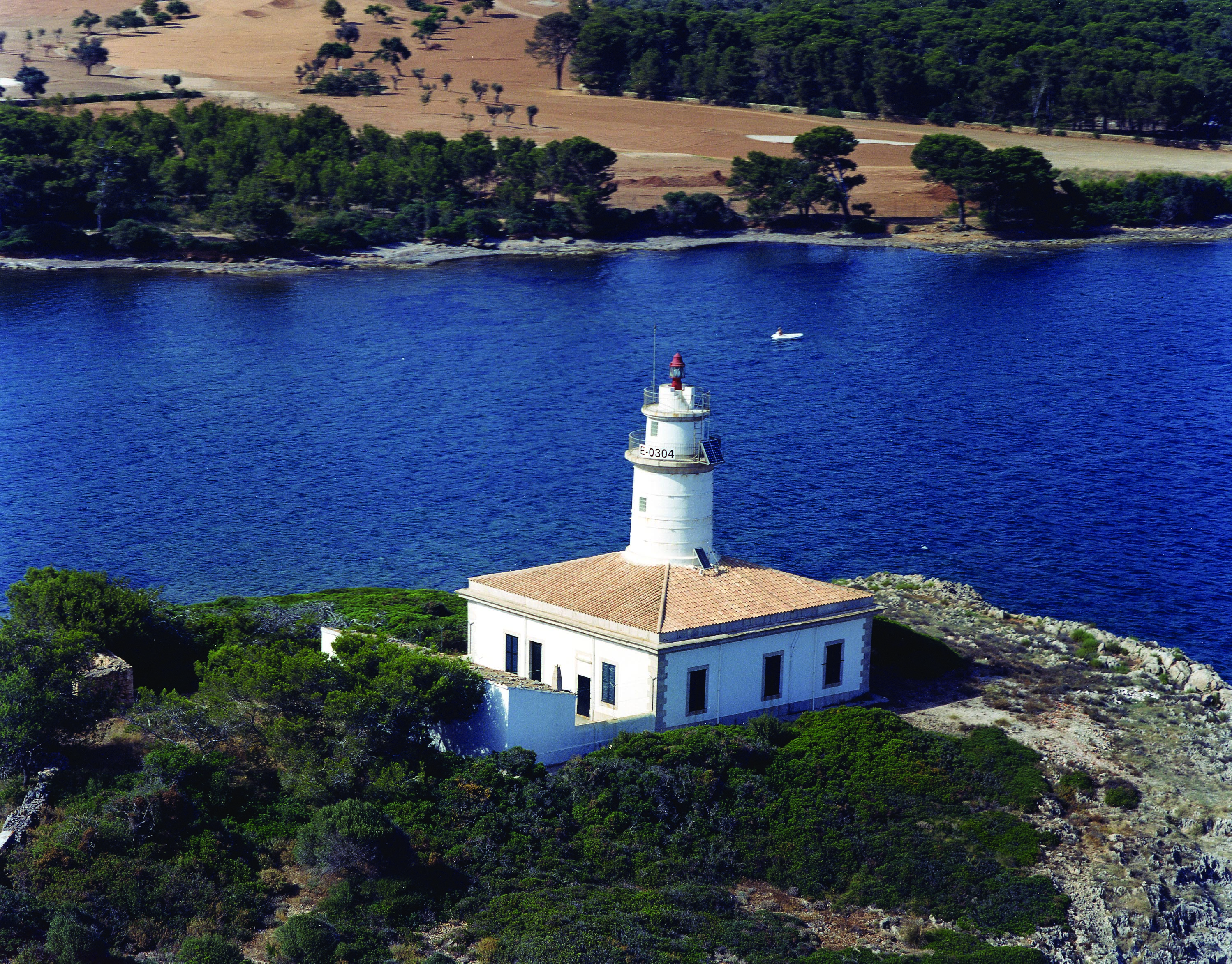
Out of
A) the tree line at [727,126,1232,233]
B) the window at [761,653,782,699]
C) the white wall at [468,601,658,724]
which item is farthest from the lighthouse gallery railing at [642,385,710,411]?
the tree line at [727,126,1232,233]

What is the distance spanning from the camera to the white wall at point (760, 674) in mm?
37781

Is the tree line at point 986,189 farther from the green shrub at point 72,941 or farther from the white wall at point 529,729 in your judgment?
the green shrub at point 72,941

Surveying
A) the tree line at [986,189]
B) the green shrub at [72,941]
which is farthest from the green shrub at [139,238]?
the green shrub at [72,941]

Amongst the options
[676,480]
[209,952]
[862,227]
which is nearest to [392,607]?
[676,480]

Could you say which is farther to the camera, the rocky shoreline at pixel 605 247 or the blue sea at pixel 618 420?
the rocky shoreline at pixel 605 247

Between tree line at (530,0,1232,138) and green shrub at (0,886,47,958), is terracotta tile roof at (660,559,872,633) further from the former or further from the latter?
tree line at (530,0,1232,138)

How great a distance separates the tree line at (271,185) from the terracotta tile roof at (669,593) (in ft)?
316

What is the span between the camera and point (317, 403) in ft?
295

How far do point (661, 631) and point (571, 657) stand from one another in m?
3.04

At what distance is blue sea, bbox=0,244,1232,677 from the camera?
62.8m

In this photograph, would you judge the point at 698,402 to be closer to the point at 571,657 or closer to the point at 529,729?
the point at 571,657

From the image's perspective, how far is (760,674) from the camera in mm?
39094

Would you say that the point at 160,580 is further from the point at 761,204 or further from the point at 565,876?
the point at 761,204

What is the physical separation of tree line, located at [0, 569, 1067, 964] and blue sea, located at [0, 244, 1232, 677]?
20.6 metres
